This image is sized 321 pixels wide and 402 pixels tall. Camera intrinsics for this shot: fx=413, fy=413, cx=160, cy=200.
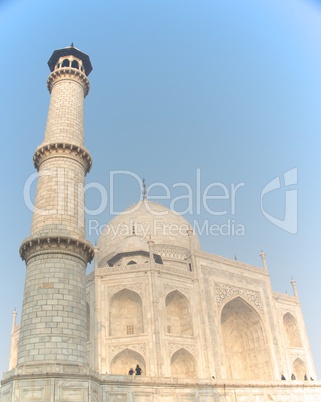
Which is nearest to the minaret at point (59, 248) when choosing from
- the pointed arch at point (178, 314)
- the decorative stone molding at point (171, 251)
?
the pointed arch at point (178, 314)

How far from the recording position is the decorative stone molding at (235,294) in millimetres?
26062

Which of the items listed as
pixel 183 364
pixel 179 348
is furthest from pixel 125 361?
pixel 183 364

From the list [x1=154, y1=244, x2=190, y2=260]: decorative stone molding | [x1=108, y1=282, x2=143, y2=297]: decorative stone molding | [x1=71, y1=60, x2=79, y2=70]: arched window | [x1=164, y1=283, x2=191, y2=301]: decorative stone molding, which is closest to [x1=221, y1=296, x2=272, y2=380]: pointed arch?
[x1=164, y1=283, x2=191, y2=301]: decorative stone molding

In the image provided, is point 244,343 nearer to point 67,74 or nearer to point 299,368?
point 299,368

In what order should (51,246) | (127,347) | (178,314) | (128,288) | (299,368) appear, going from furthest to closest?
(299,368), (178,314), (128,288), (127,347), (51,246)

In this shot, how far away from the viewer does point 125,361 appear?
22359mm

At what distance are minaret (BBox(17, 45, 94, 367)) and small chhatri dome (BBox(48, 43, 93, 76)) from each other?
75 centimetres

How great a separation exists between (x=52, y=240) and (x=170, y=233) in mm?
22850

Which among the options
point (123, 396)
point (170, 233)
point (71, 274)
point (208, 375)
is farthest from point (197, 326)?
point (71, 274)

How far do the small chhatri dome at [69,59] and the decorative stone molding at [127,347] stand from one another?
46.0 ft

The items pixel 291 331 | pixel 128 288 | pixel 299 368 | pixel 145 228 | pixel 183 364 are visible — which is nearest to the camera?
pixel 183 364

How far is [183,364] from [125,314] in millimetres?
4301

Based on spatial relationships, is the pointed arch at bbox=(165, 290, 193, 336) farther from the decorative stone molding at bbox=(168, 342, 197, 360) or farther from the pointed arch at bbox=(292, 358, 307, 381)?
the pointed arch at bbox=(292, 358, 307, 381)

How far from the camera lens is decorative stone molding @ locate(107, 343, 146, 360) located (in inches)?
853
